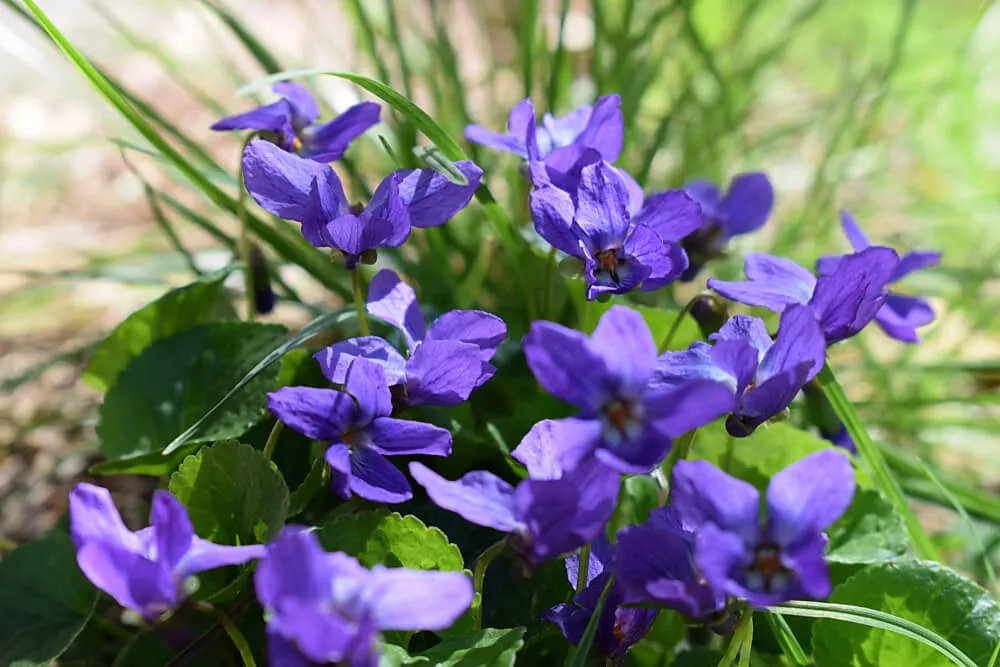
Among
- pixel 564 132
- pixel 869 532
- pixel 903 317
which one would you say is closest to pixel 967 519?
pixel 869 532

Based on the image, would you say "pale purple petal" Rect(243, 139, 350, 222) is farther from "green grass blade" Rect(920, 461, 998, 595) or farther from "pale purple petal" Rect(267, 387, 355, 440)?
"green grass blade" Rect(920, 461, 998, 595)

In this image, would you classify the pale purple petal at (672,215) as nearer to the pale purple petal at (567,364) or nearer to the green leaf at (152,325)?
the pale purple petal at (567,364)

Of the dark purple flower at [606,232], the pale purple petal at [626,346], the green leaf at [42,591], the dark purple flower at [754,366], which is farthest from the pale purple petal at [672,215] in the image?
the green leaf at [42,591]

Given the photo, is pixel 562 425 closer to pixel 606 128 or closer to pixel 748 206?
pixel 606 128

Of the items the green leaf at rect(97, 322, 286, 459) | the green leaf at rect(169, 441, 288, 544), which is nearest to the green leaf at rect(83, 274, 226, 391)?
the green leaf at rect(97, 322, 286, 459)

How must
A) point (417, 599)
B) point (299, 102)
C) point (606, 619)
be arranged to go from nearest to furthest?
point (417, 599)
point (606, 619)
point (299, 102)

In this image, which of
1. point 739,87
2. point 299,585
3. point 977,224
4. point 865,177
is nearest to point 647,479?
point 299,585
